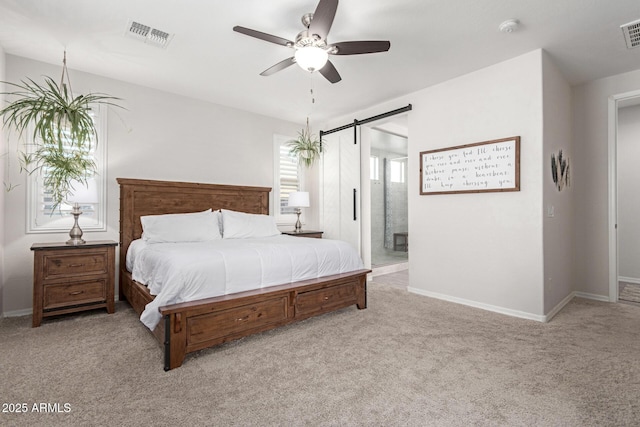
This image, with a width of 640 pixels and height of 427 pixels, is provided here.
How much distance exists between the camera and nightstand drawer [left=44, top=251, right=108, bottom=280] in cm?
309

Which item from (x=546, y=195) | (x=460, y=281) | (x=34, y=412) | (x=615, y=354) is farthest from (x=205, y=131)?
(x=615, y=354)

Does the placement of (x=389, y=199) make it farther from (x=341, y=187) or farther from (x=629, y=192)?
(x=629, y=192)

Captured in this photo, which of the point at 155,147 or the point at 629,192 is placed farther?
the point at 629,192

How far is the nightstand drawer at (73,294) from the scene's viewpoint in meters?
3.08

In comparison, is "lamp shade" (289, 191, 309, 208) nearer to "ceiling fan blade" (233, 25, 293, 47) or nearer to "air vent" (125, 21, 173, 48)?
"air vent" (125, 21, 173, 48)

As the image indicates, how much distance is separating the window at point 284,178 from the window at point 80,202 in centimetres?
247

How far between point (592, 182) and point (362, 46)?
11.9ft

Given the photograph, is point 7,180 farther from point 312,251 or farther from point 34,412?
point 312,251

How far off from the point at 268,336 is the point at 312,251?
0.90m

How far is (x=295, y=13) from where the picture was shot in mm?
2625

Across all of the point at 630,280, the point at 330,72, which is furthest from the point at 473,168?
the point at 630,280

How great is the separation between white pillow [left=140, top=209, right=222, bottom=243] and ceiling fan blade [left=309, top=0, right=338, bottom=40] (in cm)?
251

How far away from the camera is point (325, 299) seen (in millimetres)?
3170

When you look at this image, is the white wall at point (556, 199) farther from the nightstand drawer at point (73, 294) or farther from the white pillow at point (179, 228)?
the nightstand drawer at point (73, 294)
